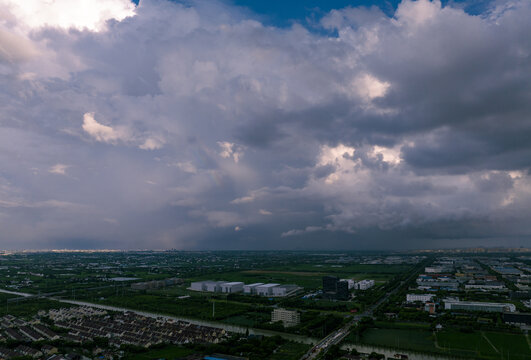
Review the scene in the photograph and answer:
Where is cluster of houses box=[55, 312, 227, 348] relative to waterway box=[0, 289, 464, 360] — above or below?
above

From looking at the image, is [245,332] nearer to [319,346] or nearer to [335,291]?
[319,346]

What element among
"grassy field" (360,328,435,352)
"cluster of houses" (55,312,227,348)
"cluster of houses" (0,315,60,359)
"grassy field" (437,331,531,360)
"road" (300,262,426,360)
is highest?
"cluster of houses" (0,315,60,359)

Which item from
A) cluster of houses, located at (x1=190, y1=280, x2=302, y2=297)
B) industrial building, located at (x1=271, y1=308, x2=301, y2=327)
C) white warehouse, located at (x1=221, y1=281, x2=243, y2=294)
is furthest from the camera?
white warehouse, located at (x1=221, y1=281, x2=243, y2=294)

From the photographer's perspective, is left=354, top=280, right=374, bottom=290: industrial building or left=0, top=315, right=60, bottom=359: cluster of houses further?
left=354, top=280, right=374, bottom=290: industrial building

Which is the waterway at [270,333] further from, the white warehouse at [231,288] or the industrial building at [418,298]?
the industrial building at [418,298]

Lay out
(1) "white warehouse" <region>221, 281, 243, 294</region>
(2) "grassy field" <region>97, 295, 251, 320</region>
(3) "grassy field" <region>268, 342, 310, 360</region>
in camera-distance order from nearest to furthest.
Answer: (3) "grassy field" <region>268, 342, 310, 360</region> < (2) "grassy field" <region>97, 295, 251, 320</region> < (1) "white warehouse" <region>221, 281, 243, 294</region>

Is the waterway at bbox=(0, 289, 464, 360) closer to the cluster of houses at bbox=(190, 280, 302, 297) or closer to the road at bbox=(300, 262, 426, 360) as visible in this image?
the road at bbox=(300, 262, 426, 360)

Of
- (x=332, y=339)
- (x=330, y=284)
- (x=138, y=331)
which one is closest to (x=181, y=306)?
(x=138, y=331)

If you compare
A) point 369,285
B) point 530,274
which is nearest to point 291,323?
point 369,285

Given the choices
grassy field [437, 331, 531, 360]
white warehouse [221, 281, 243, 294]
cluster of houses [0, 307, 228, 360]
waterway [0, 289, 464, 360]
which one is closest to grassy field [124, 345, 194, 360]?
cluster of houses [0, 307, 228, 360]
